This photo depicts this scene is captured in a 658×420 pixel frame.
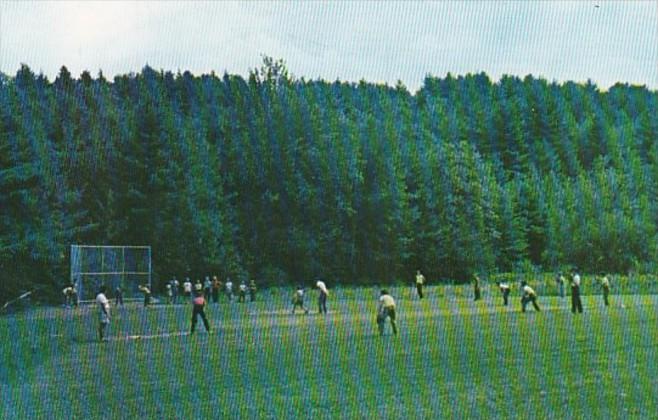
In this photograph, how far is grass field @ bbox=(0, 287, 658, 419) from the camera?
1511 cm

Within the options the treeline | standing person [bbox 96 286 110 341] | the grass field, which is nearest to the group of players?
standing person [bbox 96 286 110 341]

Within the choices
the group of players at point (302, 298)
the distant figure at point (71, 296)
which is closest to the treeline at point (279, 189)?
the distant figure at point (71, 296)

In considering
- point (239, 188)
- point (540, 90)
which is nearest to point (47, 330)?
point (239, 188)

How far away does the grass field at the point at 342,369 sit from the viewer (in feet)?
49.6

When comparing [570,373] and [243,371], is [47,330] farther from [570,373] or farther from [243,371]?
[570,373]

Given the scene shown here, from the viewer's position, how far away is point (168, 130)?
7600 centimetres

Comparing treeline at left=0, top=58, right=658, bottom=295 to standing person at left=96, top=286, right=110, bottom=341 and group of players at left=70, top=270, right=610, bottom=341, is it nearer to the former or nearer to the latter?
group of players at left=70, top=270, right=610, bottom=341

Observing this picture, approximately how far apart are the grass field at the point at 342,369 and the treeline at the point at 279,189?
33089 millimetres

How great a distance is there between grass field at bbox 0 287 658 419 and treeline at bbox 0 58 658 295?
33.1 meters

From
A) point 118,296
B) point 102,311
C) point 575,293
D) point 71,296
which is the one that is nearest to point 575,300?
point 575,293

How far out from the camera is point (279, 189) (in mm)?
83812

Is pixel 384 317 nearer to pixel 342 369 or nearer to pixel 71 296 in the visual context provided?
pixel 342 369

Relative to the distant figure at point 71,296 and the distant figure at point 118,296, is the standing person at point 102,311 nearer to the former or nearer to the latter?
the distant figure at point 118,296

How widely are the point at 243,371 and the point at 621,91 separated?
138 m
